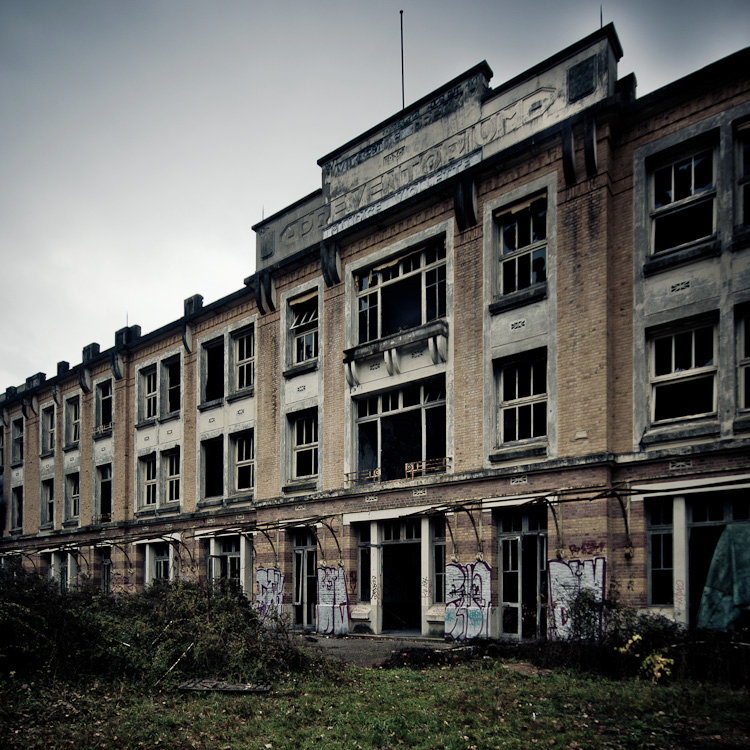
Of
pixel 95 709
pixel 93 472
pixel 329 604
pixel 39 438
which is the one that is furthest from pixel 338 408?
pixel 39 438

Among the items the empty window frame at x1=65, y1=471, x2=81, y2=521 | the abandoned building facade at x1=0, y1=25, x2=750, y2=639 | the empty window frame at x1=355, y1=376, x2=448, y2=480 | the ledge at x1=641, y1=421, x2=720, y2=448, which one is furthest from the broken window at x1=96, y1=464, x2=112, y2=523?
the ledge at x1=641, y1=421, x2=720, y2=448

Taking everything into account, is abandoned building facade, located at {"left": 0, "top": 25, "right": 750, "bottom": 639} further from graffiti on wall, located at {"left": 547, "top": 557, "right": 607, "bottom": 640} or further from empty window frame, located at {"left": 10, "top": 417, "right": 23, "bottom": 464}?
empty window frame, located at {"left": 10, "top": 417, "right": 23, "bottom": 464}

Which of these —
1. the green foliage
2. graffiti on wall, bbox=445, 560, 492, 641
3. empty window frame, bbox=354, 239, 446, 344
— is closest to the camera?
the green foliage

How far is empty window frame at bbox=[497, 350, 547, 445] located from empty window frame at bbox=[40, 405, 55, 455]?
83.8 feet

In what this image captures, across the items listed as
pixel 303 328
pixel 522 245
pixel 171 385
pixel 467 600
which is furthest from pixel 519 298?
pixel 171 385

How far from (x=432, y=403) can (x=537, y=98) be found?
7.35m

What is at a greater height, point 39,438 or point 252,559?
point 39,438

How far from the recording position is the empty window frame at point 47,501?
3478 centimetres

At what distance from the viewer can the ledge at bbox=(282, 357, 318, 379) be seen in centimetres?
2150

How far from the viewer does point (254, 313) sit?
2416 centimetres

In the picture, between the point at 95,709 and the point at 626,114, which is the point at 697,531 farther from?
the point at 95,709

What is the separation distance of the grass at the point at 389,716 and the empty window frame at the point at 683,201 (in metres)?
8.29

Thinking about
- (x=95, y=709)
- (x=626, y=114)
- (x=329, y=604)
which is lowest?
(x=329, y=604)

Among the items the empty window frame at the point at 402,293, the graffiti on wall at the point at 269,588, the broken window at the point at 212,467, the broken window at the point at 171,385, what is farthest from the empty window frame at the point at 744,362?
the broken window at the point at 171,385
